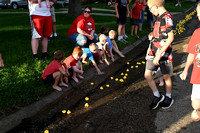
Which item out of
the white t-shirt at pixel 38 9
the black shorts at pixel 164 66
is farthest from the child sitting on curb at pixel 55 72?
the black shorts at pixel 164 66

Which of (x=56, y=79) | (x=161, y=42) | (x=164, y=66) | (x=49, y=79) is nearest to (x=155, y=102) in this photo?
(x=164, y=66)

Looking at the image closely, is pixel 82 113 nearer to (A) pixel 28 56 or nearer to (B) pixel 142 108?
(B) pixel 142 108

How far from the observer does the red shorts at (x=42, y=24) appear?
5.12 meters

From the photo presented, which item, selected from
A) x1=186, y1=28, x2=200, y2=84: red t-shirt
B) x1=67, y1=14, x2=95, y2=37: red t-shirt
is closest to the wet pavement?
x1=186, y1=28, x2=200, y2=84: red t-shirt

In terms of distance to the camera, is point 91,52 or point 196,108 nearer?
point 196,108

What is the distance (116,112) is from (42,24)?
311 cm

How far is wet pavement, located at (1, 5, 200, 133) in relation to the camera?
3174mm

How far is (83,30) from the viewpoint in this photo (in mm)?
5832

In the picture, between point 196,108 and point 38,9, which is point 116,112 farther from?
point 38,9

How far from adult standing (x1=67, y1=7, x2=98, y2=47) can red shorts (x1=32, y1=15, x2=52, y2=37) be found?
0.82m

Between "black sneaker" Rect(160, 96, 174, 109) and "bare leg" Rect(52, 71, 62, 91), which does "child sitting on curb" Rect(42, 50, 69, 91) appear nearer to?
"bare leg" Rect(52, 71, 62, 91)

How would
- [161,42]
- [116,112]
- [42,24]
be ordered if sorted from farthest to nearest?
[42,24] < [116,112] < [161,42]

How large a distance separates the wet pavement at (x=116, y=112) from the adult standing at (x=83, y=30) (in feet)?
4.19

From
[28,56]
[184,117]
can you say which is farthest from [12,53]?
[184,117]
